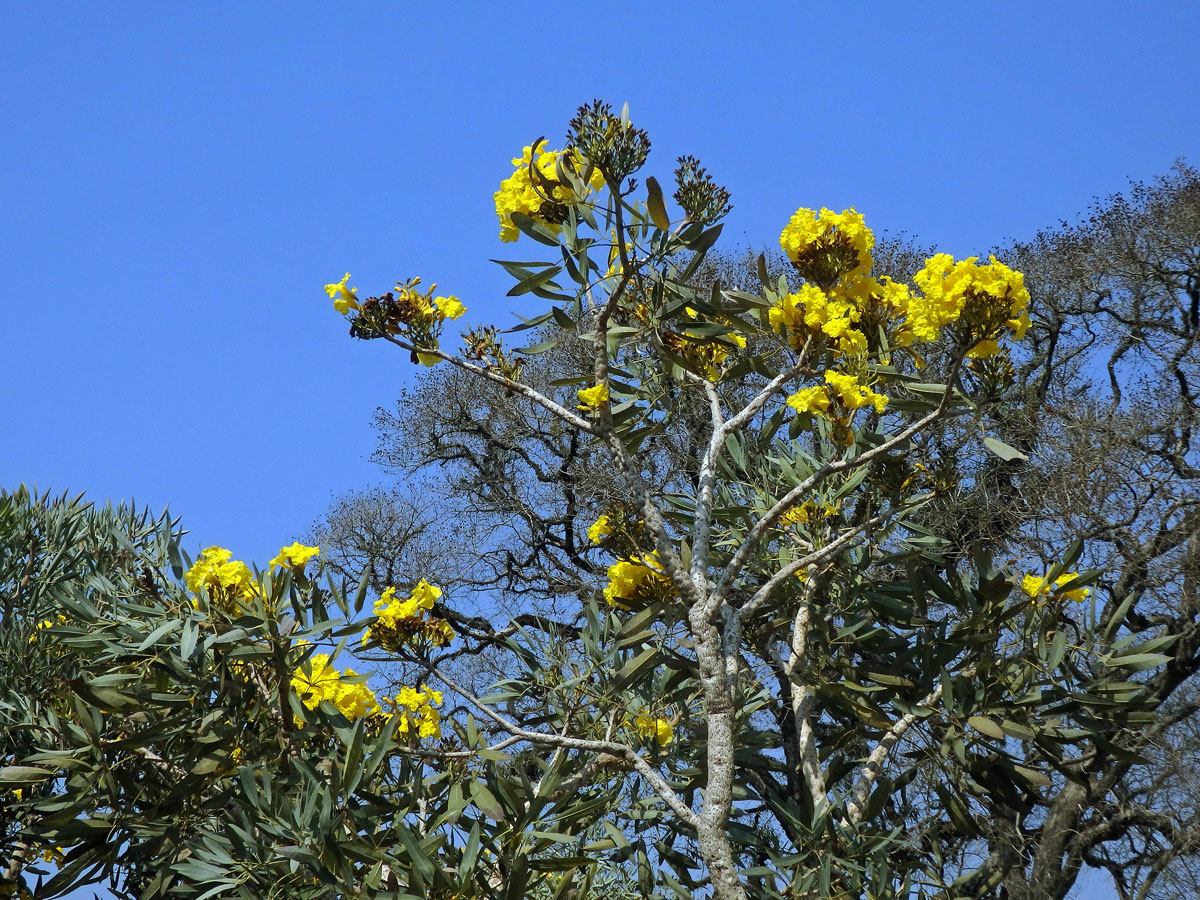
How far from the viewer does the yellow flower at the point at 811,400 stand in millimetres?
2426

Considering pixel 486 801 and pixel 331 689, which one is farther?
pixel 331 689

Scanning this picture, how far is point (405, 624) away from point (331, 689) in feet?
0.92

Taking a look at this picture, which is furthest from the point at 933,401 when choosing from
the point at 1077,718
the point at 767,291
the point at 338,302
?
the point at 338,302

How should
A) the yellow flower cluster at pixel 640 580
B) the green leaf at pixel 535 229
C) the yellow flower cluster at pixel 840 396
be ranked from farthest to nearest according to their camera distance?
→ the yellow flower cluster at pixel 640 580 → the green leaf at pixel 535 229 → the yellow flower cluster at pixel 840 396

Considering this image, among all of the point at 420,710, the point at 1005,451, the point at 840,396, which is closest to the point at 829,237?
the point at 840,396

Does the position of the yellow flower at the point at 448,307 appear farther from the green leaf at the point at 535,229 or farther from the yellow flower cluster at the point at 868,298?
the yellow flower cluster at the point at 868,298

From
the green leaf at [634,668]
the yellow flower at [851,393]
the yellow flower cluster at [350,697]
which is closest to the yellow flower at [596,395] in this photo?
the yellow flower at [851,393]

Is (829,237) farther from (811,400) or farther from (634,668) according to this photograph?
(634,668)

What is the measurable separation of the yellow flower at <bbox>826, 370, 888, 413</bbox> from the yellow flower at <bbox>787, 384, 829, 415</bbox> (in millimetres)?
49

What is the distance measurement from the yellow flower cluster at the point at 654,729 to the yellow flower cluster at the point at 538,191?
141cm

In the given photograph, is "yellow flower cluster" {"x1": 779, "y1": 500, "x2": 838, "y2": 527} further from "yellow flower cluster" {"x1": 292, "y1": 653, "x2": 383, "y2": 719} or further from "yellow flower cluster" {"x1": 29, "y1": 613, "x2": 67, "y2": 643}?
"yellow flower cluster" {"x1": 29, "y1": 613, "x2": 67, "y2": 643}

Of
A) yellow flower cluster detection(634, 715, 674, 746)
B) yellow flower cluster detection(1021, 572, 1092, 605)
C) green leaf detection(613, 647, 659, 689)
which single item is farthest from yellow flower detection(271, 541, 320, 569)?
yellow flower cluster detection(1021, 572, 1092, 605)

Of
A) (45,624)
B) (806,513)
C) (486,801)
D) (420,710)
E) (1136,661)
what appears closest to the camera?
(486,801)

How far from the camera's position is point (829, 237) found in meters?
2.58
